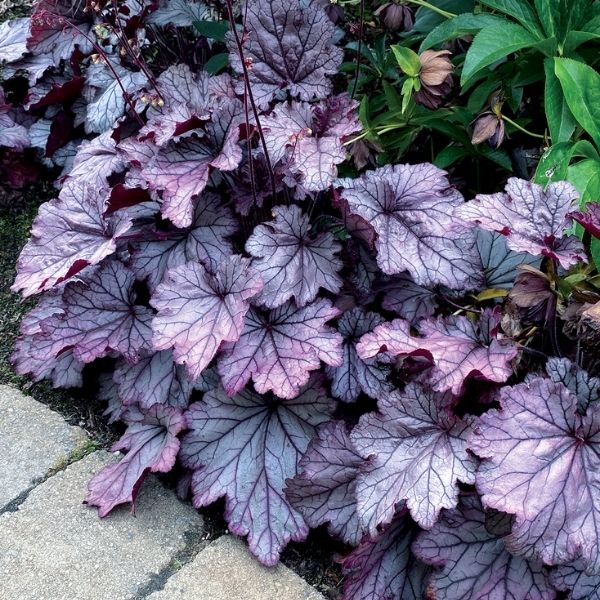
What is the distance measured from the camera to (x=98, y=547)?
192 centimetres

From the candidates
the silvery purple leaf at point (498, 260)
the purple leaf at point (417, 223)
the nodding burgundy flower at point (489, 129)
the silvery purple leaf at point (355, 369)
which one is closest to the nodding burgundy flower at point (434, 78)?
the nodding burgundy flower at point (489, 129)

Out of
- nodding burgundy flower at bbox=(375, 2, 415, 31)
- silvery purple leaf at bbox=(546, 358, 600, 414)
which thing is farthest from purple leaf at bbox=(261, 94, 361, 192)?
silvery purple leaf at bbox=(546, 358, 600, 414)

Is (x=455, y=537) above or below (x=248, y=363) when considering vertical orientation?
below

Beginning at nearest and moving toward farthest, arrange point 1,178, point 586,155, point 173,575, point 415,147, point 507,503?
point 507,503 → point 173,575 → point 586,155 → point 415,147 → point 1,178

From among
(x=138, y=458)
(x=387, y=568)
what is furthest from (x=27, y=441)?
(x=387, y=568)

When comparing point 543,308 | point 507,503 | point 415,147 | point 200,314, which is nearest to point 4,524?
point 200,314

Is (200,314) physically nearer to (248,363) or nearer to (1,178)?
(248,363)

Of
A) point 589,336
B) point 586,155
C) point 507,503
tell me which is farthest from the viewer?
point 586,155

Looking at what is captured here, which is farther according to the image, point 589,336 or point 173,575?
point 173,575

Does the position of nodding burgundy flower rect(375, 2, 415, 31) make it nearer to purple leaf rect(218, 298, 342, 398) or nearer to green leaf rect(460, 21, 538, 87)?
green leaf rect(460, 21, 538, 87)

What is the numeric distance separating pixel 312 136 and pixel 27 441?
1149 millimetres

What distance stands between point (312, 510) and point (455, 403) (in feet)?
1.43

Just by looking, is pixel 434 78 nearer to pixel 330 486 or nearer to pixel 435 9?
pixel 435 9

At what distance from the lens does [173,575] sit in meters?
1.87
